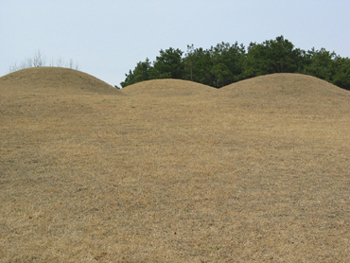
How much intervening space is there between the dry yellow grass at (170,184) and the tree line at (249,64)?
1090 inches

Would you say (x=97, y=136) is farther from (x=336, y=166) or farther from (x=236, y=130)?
(x=336, y=166)

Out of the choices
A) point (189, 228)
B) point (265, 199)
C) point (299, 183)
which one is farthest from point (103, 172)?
point (299, 183)

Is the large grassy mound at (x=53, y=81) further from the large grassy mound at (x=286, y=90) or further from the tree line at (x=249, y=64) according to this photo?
the tree line at (x=249, y=64)

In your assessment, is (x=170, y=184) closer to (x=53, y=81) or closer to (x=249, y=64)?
(x=53, y=81)

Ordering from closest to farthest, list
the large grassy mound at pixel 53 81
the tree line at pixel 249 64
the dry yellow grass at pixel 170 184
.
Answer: the dry yellow grass at pixel 170 184 < the large grassy mound at pixel 53 81 < the tree line at pixel 249 64

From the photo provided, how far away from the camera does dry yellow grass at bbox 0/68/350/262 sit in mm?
4281

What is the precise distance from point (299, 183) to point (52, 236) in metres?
5.24

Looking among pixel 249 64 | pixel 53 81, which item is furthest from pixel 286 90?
pixel 249 64

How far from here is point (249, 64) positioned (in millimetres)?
45531

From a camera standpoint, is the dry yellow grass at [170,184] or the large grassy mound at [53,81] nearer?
the dry yellow grass at [170,184]

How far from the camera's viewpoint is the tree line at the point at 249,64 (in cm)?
4043

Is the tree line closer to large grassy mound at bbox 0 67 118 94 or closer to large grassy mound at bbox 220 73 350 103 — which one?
large grassy mound at bbox 220 73 350 103

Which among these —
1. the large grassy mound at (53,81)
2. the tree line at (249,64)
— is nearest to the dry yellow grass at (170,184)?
the large grassy mound at (53,81)

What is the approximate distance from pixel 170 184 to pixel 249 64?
41.9m
